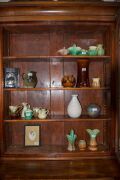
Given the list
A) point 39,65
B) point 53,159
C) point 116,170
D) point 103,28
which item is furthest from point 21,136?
point 103,28

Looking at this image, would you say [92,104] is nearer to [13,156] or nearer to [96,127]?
[96,127]

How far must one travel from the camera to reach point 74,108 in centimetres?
233

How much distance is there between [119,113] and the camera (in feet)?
6.95

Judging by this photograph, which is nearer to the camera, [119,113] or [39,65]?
[119,113]

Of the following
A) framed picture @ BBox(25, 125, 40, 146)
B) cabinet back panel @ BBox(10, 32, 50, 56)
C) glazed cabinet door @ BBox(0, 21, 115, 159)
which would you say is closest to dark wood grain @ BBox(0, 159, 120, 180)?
glazed cabinet door @ BBox(0, 21, 115, 159)

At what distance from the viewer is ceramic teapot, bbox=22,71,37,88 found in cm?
234

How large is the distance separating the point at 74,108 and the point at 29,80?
54 centimetres

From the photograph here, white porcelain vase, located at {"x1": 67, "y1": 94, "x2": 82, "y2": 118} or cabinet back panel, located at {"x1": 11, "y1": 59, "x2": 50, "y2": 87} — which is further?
cabinet back panel, located at {"x1": 11, "y1": 59, "x2": 50, "y2": 87}

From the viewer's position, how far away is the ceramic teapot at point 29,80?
2.34 metres

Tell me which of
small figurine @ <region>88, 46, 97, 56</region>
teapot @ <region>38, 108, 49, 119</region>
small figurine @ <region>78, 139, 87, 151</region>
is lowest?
small figurine @ <region>78, 139, 87, 151</region>

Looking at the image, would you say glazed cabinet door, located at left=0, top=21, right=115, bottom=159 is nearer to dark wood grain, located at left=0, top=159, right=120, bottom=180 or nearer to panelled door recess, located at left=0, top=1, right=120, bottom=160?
panelled door recess, located at left=0, top=1, right=120, bottom=160

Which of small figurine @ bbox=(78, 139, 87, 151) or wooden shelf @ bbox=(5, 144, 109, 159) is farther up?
small figurine @ bbox=(78, 139, 87, 151)

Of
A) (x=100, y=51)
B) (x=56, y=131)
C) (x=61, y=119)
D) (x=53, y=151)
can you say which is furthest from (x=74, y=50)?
(x=53, y=151)

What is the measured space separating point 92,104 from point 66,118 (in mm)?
321
